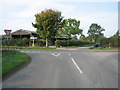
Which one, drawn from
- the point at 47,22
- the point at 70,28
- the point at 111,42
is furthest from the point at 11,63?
the point at 70,28

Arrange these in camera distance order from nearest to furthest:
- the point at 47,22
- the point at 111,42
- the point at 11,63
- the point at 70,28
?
1. the point at 11,63
2. the point at 47,22
3. the point at 111,42
4. the point at 70,28

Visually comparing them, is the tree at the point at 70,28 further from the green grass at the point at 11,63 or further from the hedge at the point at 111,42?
the green grass at the point at 11,63

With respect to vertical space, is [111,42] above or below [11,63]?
above

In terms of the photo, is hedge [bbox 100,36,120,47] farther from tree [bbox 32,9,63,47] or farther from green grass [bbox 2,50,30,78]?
green grass [bbox 2,50,30,78]

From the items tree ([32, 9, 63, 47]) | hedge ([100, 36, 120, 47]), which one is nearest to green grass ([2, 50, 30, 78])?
tree ([32, 9, 63, 47])

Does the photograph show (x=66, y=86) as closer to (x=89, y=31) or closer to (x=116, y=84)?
(x=116, y=84)

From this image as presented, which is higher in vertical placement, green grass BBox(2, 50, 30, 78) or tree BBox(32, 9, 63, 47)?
tree BBox(32, 9, 63, 47)

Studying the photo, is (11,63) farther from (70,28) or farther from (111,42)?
(70,28)

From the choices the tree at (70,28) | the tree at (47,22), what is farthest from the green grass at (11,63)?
the tree at (70,28)

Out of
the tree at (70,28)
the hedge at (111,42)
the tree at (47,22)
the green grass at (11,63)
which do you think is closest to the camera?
the green grass at (11,63)

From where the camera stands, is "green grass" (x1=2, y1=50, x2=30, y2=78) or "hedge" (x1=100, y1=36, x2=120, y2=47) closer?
"green grass" (x1=2, y1=50, x2=30, y2=78)

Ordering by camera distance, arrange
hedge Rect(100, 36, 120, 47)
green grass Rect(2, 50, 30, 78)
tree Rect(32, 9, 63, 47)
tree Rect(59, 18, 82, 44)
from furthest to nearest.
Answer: tree Rect(59, 18, 82, 44) < tree Rect(32, 9, 63, 47) < hedge Rect(100, 36, 120, 47) < green grass Rect(2, 50, 30, 78)

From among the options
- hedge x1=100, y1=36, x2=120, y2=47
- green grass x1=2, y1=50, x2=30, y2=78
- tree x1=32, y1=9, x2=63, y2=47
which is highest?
tree x1=32, y1=9, x2=63, y2=47

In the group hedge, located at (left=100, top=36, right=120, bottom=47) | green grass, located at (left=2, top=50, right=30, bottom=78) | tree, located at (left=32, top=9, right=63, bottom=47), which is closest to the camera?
green grass, located at (left=2, top=50, right=30, bottom=78)
